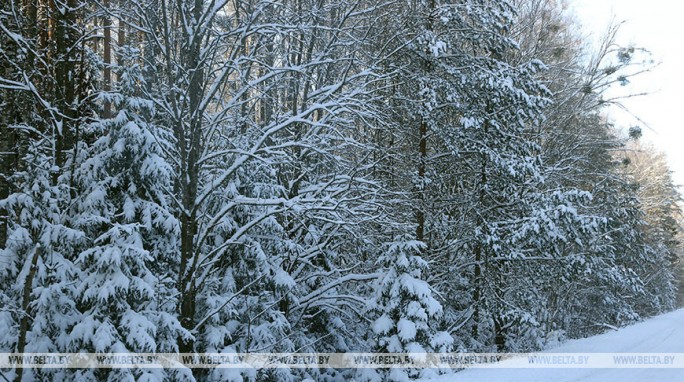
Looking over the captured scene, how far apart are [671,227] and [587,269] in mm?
27569

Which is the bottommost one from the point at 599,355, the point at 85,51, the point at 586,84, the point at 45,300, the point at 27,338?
the point at 599,355

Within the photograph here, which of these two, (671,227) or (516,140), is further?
(671,227)

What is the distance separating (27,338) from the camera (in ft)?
23.8

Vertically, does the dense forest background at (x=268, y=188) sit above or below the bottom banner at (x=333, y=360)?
above

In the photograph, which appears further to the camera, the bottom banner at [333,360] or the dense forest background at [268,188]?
the dense forest background at [268,188]

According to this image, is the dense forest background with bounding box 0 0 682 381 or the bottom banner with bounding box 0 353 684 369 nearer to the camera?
the bottom banner with bounding box 0 353 684 369

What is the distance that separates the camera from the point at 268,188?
1030cm

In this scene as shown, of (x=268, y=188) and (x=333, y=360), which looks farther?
(x=333, y=360)

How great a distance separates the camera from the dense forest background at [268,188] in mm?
7457

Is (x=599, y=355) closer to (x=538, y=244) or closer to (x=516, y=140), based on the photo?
(x=538, y=244)

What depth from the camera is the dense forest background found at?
294 inches

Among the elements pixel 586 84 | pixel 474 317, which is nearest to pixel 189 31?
pixel 474 317

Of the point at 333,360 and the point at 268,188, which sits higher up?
the point at 268,188

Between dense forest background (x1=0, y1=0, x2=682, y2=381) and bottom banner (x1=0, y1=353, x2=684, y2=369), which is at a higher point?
dense forest background (x1=0, y1=0, x2=682, y2=381)
